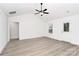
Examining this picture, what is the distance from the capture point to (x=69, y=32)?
439 centimetres

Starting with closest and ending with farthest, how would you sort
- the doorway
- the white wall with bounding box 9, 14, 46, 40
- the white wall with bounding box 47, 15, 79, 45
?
the white wall with bounding box 47, 15, 79, 45
the white wall with bounding box 9, 14, 46, 40
the doorway

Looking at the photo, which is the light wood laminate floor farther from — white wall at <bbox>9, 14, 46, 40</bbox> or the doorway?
the doorway

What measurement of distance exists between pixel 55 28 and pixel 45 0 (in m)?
3.32

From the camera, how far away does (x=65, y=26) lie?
15.4ft

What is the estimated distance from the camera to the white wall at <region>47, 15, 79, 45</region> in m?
4.23

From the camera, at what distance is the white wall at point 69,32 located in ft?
13.9

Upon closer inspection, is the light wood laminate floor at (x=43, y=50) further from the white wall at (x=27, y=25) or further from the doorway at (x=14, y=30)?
the doorway at (x=14, y=30)

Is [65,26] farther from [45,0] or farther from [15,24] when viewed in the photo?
[15,24]

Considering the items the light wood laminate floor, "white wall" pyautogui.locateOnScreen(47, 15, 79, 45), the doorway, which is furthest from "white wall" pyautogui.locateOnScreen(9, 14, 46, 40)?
the light wood laminate floor

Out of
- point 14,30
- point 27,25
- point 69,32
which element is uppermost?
point 27,25

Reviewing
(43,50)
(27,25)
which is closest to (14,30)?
(27,25)

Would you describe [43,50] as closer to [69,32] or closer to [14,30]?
[69,32]

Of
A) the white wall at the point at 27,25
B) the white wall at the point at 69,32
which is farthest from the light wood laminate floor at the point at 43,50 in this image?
the white wall at the point at 27,25

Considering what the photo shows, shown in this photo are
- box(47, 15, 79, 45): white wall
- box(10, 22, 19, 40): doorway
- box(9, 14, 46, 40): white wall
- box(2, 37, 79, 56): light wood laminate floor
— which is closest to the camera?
box(2, 37, 79, 56): light wood laminate floor
